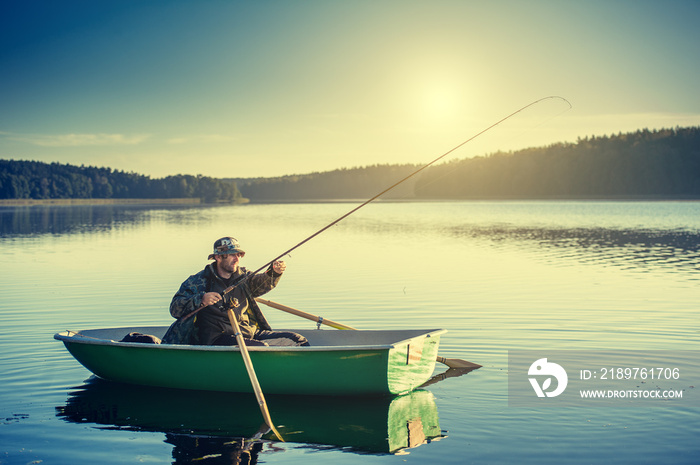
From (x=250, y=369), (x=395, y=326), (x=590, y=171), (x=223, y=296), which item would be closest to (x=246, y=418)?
(x=250, y=369)

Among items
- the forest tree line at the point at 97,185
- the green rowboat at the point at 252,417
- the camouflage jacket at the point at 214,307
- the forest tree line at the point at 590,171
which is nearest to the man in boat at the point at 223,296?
the camouflage jacket at the point at 214,307

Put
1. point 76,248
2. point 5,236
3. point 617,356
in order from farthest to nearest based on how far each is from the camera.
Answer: point 5,236 < point 76,248 < point 617,356

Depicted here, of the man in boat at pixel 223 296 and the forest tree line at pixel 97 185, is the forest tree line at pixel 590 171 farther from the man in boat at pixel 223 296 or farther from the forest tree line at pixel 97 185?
the man in boat at pixel 223 296

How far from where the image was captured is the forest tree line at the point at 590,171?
4513 inches

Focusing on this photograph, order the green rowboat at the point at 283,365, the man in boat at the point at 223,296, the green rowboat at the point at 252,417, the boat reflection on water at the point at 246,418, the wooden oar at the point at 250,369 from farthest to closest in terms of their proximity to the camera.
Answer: the man in boat at the point at 223,296
the green rowboat at the point at 283,365
the wooden oar at the point at 250,369
the green rowboat at the point at 252,417
the boat reflection on water at the point at 246,418

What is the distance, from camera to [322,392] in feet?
24.7

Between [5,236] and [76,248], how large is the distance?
29.3 feet

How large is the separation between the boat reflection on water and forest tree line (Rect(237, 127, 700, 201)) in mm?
86017

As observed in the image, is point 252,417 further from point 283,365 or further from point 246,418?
point 283,365

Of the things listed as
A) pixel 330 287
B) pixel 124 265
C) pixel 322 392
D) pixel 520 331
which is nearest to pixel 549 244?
pixel 330 287

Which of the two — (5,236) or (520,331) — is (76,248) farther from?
(520,331)

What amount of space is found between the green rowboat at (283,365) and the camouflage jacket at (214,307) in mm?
280

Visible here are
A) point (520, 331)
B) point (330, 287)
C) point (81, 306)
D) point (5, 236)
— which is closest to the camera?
point (520, 331)

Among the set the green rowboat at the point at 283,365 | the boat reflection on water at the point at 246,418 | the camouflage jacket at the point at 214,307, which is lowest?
the boat reflection on water at the point at 246,418
